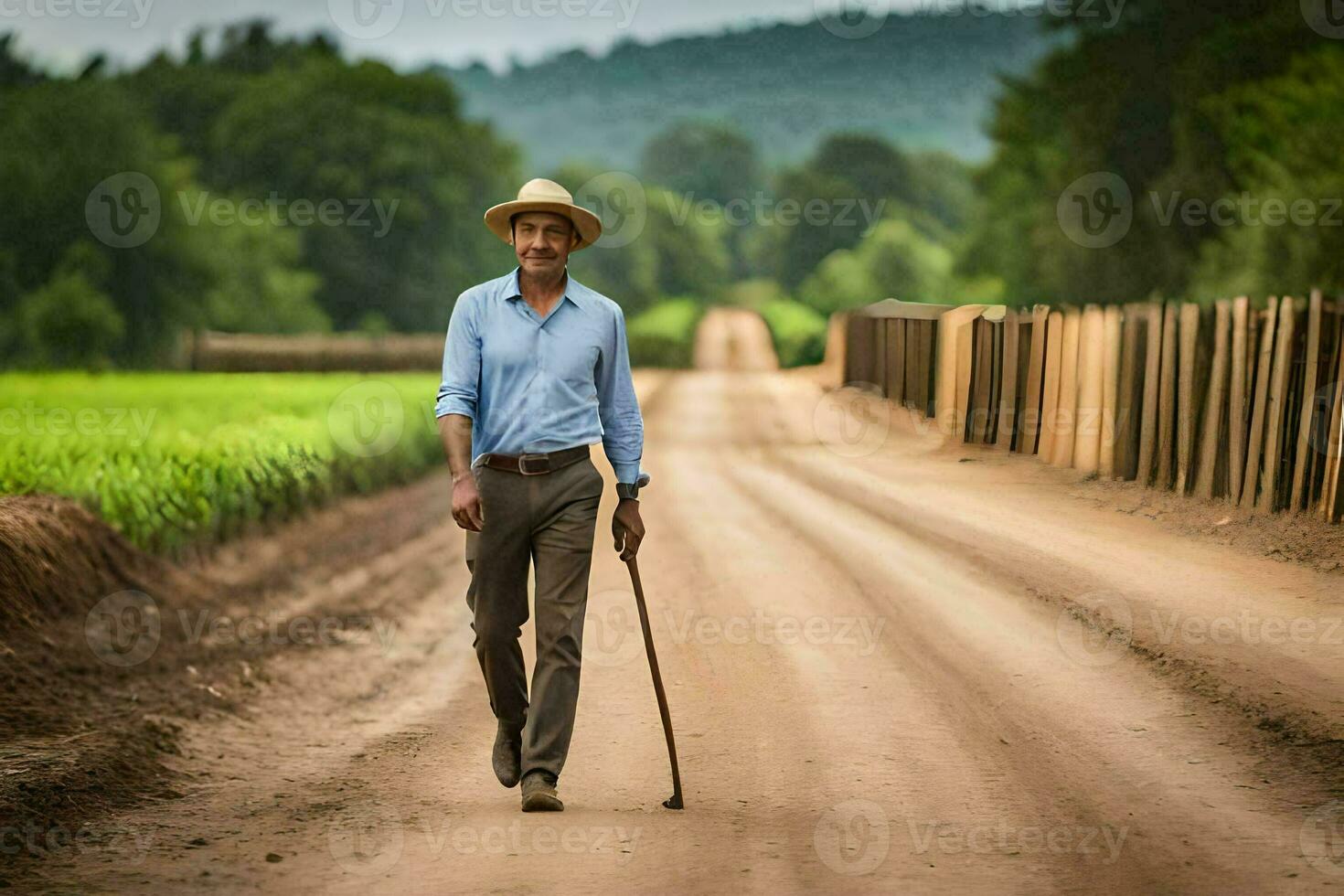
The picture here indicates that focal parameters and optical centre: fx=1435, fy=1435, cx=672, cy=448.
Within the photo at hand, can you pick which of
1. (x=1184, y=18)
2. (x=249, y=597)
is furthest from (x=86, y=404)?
(x=1184, y=18)

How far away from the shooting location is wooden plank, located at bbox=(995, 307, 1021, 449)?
7.18 m

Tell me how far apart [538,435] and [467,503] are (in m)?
0.35

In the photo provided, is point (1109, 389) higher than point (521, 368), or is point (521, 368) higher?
point (521, 368)

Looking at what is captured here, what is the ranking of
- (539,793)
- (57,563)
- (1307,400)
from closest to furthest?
(539,793) < (1307,400) < (57,563)

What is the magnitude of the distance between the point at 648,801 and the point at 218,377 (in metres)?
18.2

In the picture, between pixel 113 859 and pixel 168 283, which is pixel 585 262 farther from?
pixel 113 859

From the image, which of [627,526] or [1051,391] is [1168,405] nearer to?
[1051,391]

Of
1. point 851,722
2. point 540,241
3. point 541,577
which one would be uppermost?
point 540,241

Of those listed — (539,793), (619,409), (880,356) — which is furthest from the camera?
(880,356)

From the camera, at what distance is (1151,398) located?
24.8 ft

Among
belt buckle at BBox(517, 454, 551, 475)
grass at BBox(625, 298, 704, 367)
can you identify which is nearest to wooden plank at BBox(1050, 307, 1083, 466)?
belt buckle at BBox(517, 454, 551, 475)

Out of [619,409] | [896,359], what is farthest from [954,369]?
[619,409]

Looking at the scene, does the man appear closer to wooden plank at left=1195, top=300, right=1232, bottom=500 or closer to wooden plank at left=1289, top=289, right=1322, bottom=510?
wooden plank at left=1195, top=300, right=1232, bottom=500

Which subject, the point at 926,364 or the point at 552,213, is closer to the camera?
the point at 552,213
